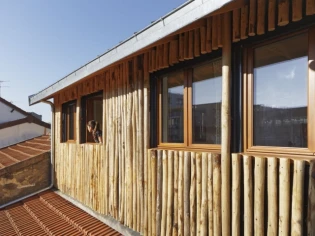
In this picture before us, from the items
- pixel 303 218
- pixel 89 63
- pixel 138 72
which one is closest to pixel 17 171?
pixel 89 63

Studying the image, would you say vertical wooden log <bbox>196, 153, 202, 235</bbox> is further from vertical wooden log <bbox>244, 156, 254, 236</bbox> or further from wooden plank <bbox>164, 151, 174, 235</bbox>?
vertical wooden log <bbox>244, 156, 254, 236</bbox>

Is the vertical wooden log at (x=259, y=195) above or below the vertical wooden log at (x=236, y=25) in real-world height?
below

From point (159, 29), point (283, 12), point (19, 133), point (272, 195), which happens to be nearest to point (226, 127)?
point (272, 195)

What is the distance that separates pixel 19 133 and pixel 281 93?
1432cm

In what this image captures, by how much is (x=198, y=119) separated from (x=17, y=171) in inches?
247

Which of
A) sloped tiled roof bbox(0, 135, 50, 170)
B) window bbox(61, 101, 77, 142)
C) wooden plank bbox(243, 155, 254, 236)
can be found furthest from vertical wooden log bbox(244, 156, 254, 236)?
sloped tiled roof bbox(0, 135, 50, 170)

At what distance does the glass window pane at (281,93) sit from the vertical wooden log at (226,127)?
0.25 m

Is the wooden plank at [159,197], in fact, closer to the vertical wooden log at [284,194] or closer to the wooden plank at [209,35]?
the wooden plank at [209,35]

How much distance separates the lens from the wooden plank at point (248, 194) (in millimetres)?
2238

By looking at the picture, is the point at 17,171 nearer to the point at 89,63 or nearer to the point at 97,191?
the point at 97,191

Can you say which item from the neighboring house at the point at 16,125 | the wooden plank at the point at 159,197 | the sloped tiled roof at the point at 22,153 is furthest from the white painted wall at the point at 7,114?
the wooden plank at the point at 159,197

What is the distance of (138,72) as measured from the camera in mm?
3836

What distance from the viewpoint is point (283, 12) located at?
209cm

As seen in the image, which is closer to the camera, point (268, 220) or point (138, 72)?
point (268, 220)
